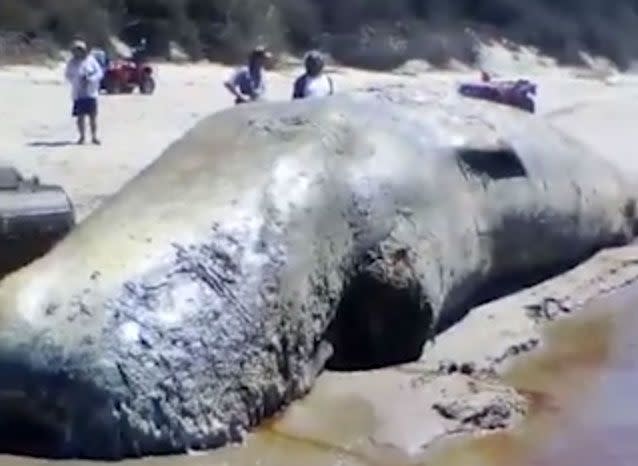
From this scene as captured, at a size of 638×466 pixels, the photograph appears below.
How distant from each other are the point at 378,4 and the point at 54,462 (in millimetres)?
32985

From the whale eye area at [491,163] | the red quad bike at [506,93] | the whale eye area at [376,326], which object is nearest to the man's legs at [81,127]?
the red quad bike at [506,93]

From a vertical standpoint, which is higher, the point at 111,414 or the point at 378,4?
the point at 111,414

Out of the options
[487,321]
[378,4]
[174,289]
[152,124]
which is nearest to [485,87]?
[152,124]

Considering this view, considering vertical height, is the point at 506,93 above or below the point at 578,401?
below

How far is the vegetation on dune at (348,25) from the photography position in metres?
32.0

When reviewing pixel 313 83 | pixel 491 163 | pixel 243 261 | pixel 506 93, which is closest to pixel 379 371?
pixel 243 261

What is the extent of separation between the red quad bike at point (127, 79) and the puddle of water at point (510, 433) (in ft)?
54.0

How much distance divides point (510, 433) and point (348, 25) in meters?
30.1

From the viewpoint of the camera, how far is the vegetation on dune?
105 ft

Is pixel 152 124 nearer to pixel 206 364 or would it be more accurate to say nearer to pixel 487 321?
pixel 487 321

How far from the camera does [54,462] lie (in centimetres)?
702

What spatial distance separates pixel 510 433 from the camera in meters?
7.99

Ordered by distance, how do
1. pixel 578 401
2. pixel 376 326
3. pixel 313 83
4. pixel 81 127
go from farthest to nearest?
pixel 81 127, pixel 313 83, pixel 376 326, pixel 578 401

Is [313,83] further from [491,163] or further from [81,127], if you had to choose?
[81,127]
